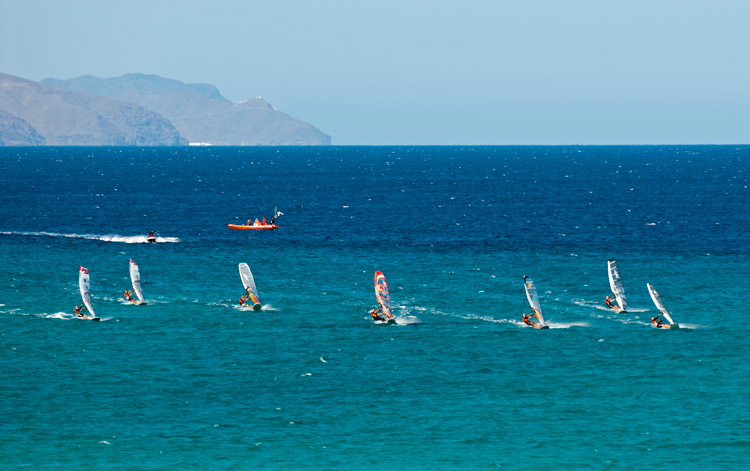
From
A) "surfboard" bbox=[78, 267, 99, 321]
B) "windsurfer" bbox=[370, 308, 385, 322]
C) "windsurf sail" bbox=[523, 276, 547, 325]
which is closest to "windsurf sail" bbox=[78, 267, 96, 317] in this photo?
"surfboard" bbox=[78, 267, 99, 321]

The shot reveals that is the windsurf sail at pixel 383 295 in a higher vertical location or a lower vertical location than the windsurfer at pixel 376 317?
higher

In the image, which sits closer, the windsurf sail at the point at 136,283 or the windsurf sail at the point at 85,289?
the windsurf sail at the point at 85,289

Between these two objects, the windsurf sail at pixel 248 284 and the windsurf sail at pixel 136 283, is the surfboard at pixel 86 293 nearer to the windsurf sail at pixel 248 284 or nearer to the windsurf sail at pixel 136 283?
the windsurf sail at pixel 136 283

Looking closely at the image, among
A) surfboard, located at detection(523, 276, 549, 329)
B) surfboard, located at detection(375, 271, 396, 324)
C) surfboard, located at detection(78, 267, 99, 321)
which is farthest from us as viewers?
surfboard, located at detection(78, 267, 99, 321)

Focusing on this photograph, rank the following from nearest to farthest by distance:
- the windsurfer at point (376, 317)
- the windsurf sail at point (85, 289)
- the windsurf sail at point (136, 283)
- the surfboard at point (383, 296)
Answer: the windsurfer at point (376, 317), the surfboard at point (383, 296), the windsurf sail at point (85, 289), the windsurf sail at point (136, 283)

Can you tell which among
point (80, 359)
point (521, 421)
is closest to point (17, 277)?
point (80, 359)

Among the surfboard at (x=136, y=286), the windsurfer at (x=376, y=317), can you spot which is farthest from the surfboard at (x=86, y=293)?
the windsurfer at (x=376, y=317)

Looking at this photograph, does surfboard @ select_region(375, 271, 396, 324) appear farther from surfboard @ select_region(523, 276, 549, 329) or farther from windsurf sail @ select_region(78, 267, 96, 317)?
windsurf sail @ select_region(78, 267, 96, 317)

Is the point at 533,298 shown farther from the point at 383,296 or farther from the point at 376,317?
the point at 376,317

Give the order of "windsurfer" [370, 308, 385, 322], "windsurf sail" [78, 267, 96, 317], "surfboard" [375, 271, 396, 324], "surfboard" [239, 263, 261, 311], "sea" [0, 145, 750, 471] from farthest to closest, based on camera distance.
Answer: "surfboard" [239, 263, 261, 311]
"windsurf sail" [78, 267, 96, 317]
"surfboard" [375, 271, 396, 324]
"windsurfer" [370, 308, 385, 322]
"sea" [0, 145, 750, 471]

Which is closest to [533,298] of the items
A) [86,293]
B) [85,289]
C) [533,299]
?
[533,299]

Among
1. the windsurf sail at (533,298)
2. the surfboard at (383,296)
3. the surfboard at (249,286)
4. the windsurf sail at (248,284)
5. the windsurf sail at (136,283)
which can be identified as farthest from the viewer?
the windsurf sail at (136,283)

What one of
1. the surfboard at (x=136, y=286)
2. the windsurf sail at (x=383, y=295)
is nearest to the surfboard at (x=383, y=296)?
the windsurf sail at (x=383, y=295)

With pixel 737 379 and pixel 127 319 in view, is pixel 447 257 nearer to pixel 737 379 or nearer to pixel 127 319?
pixel 127 319
